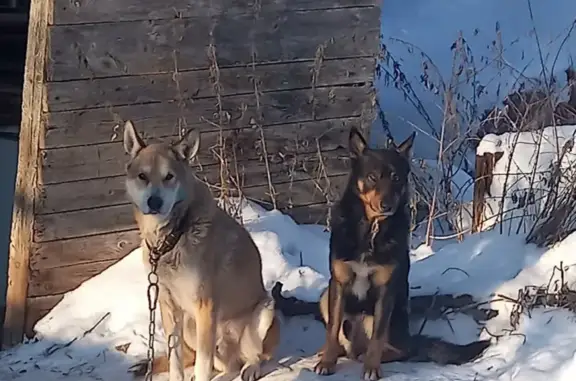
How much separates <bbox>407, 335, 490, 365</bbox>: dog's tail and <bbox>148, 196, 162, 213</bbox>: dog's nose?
60.1 inches

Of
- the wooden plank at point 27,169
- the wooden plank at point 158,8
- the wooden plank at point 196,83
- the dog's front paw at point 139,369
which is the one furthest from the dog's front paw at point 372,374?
the wooden plank at point 158,8

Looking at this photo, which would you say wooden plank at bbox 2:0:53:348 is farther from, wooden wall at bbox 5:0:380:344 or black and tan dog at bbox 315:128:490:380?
black and tan dog at bbox 315:128:490:380

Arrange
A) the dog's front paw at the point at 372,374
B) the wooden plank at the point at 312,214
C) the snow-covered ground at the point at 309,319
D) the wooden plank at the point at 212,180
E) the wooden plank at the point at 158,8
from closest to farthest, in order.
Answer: the dog's front paw at the point at 372,374, the snow-covered ground at the point at 309,319, the wooden plank at the point at 158,8, the wooden plank at the point at 212,180, the wooden plank at the point at 312,214

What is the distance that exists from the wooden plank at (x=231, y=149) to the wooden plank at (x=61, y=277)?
570 mm

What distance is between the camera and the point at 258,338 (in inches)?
189

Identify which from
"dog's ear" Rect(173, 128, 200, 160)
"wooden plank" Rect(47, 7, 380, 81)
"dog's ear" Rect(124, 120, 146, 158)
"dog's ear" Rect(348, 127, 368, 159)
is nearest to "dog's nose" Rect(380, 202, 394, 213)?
"dog's ear" Rect(348, 127, 368, 159)

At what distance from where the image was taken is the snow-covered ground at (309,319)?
15.7 feet

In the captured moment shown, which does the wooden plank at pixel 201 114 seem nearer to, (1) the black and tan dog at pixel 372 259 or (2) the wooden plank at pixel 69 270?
(2) the wooden plank at pixel 69 270

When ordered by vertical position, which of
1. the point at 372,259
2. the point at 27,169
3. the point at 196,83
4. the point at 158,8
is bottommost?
the point at 372,259

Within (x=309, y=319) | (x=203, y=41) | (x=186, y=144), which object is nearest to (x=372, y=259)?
(x=309, y=319)

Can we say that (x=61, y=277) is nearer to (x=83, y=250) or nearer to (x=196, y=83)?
(x=83, y=250)

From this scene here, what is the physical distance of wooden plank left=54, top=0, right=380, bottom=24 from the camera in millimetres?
5461

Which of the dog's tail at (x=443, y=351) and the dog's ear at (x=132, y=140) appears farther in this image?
the dog's tail at (x=443, y=351)

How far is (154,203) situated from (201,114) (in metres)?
1.73
